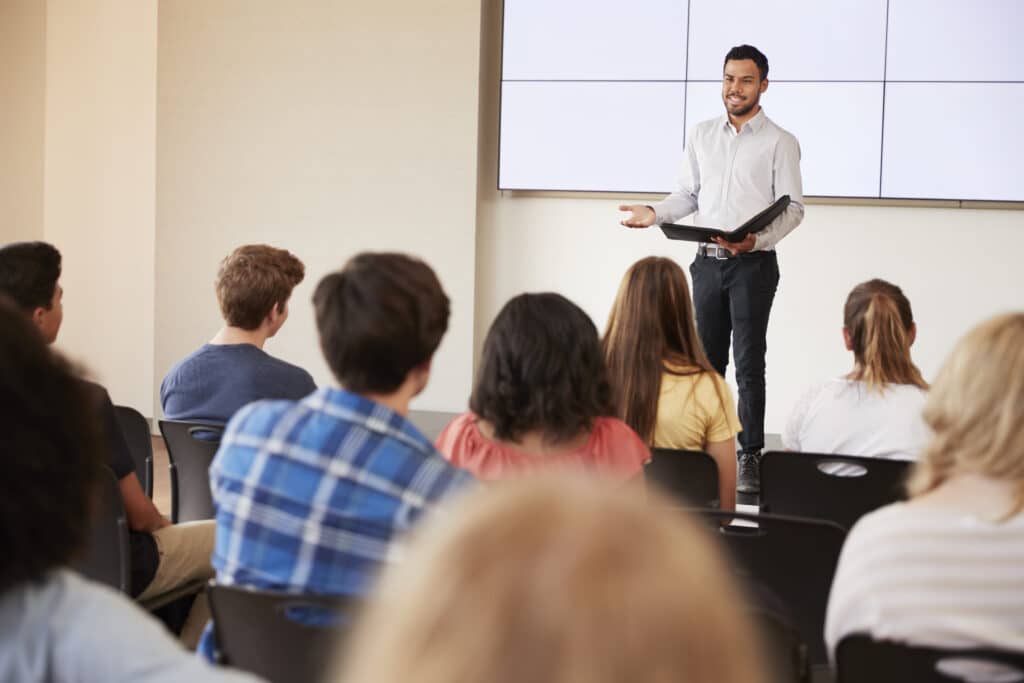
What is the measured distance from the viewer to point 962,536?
1.63m

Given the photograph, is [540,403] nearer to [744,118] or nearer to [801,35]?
[744,118]

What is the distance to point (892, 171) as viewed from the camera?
606cm

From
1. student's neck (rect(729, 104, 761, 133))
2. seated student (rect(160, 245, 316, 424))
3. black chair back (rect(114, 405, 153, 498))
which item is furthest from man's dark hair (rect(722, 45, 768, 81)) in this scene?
black chair back (rect(114, 405, 153, 498))

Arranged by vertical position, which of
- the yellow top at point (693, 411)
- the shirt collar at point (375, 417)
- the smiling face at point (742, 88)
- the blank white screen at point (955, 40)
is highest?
the blank white screen at point (955, 40)

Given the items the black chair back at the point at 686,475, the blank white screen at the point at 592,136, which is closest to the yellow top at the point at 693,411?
the black chair back at the point at 686,475

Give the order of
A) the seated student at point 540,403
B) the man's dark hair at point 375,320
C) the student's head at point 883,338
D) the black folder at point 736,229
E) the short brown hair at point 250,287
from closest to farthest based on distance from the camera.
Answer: the man's dark hair at point 375,320, the seated student at point 540,403, the student's head at point 883,338, the short brown hair at point 250,287, the black folder at point 736,229

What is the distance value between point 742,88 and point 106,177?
13.2ft

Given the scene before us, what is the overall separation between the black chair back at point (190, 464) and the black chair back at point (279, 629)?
1329mm

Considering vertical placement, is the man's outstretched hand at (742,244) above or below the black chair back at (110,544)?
above

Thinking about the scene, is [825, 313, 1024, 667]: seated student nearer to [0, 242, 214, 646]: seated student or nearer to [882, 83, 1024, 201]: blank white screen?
[0, 242, 214, 646]: seated student

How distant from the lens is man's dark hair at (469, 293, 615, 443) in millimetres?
2322

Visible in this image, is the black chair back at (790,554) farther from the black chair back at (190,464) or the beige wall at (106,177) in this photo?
the beige wall at (106,177)

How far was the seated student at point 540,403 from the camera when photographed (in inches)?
91.4

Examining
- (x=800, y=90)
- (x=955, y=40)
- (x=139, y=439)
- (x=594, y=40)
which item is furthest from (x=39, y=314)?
(x=955, y=40)
